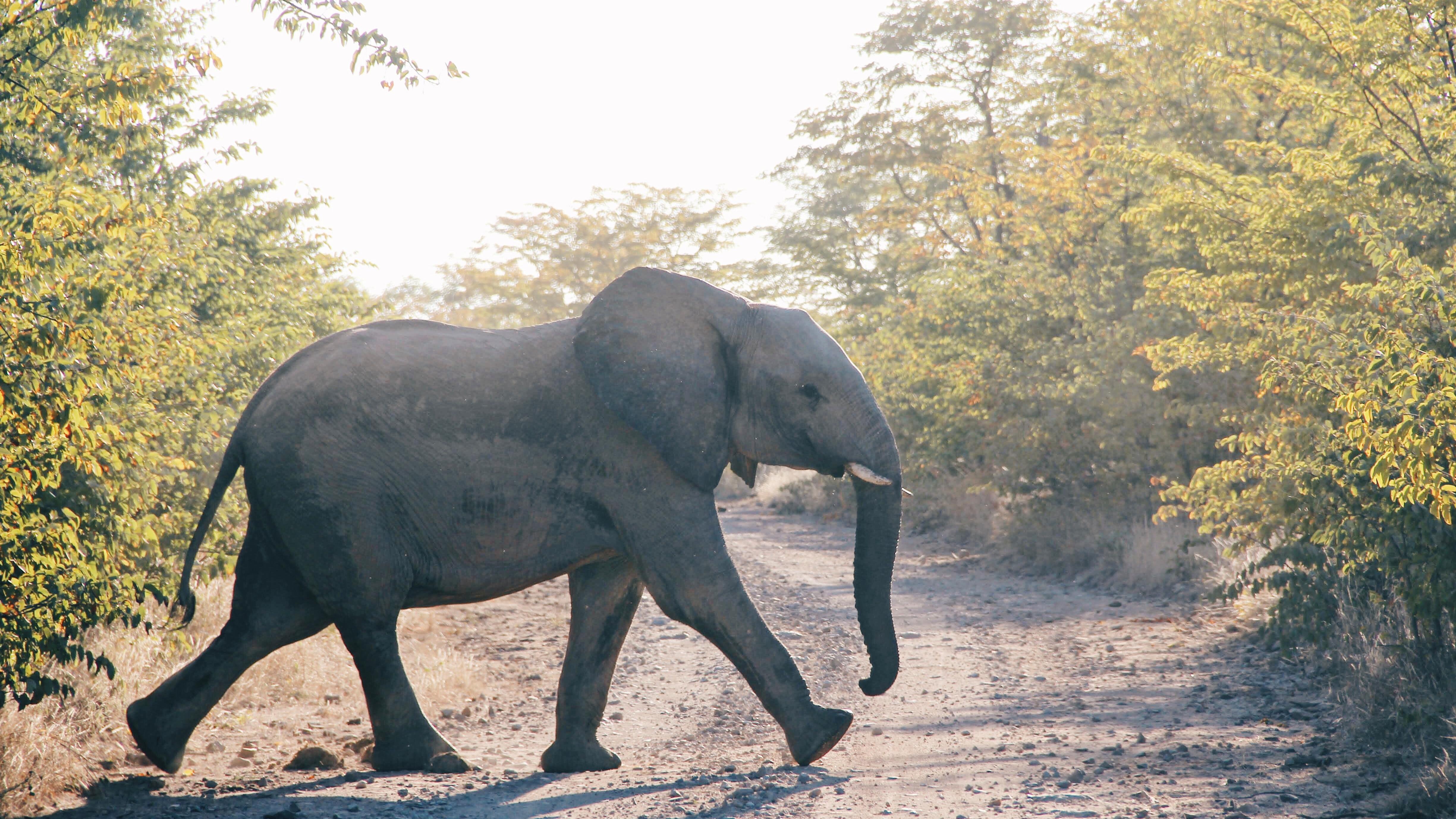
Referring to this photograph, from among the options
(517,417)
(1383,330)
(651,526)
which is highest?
(1383,330)

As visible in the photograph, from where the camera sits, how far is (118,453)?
5.39 m

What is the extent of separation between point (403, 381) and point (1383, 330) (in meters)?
4.67

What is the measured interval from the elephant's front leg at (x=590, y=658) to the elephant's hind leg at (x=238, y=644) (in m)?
1.29

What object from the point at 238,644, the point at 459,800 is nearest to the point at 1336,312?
the point at 459,800

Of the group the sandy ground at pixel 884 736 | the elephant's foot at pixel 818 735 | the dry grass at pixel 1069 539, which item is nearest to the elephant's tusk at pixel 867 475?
the elephant's foot at pixel 818 735

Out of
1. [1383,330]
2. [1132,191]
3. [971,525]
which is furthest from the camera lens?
[971,525]

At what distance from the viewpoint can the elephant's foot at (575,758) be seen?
5.96 m

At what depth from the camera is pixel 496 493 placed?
5.62m

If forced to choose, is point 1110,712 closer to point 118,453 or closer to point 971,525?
point 118,453

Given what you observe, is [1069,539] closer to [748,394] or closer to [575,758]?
[748,394]

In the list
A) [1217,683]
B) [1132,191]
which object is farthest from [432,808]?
[1132,191]

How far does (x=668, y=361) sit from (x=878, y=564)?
1513 millimetres

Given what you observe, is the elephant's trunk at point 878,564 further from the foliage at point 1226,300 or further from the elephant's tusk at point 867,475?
the foliage at point 1226,300

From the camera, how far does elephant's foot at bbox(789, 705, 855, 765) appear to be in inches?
218
